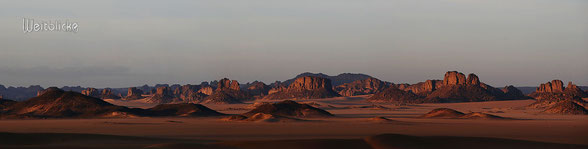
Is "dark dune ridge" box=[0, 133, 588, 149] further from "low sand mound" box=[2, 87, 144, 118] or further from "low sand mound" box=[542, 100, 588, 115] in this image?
"low sand mound" box=[542, 100, 588, 115]

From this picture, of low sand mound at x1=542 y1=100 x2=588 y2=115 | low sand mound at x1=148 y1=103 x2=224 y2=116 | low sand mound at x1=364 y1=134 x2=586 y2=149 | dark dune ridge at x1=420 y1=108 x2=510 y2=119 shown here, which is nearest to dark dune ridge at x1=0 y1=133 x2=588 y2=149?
low sand mound at x1=364 y1=134 x2=586 y2=149

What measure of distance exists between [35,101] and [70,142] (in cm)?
10933

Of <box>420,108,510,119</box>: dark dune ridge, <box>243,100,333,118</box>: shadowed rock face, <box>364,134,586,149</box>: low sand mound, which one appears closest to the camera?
<box>364,134,586,149</box>: low sand mound

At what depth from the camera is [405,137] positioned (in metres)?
55.7

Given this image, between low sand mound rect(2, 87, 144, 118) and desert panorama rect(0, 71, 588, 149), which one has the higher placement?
low sand mound rect(2, 87, 144, 118)

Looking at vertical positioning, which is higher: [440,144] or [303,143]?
[303,143]

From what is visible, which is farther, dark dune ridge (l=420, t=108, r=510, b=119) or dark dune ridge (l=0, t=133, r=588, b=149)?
dark dune ridge (l=420, t=108, r=510, b=119)

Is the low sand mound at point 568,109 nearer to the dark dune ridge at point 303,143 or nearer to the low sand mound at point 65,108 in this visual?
the low sand mound at point 65,108

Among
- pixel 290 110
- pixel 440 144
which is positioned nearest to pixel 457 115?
pixel 290 110

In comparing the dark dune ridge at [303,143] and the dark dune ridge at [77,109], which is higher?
the dark dune ridge at [77,109]

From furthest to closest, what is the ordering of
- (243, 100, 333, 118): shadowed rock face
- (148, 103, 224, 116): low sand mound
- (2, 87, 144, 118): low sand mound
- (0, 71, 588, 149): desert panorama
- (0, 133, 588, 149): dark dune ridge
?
(148, 103, 224, 116): low sand mound → (243, 100, 333, 118): shadowed rock face → (2, 87, 144, 118): low sand mound → (0, 71, 588, 149): desert panorama → (0, 133, 588, 149): dark dune ridge

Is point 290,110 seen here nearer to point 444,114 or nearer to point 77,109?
point 444,114

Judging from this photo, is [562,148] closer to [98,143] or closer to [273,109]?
[98,143]

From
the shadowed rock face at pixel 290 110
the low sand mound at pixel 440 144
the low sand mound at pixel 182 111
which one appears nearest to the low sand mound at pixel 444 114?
the shadowed rock face at pixel 290 110
